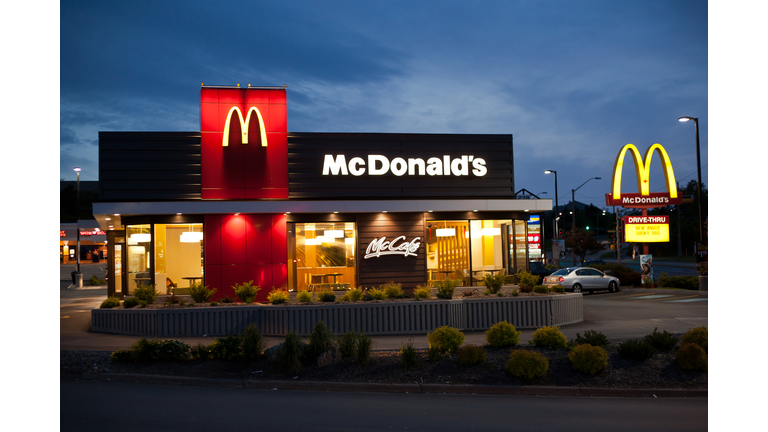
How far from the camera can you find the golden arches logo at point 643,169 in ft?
71.7


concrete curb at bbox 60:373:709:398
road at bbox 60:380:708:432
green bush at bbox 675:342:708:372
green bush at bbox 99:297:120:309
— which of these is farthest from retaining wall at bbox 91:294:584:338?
green bush at bbox 675:342:708:372

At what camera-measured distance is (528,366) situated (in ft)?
25.4

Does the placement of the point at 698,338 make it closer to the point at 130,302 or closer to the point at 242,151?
the point at 130,302

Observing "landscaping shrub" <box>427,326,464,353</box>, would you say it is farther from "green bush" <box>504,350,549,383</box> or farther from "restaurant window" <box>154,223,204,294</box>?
"restaurant window" <box>154,223,204,294</box>

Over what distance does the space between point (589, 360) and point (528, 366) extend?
1.06 m

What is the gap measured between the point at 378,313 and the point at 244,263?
7172 millimetres

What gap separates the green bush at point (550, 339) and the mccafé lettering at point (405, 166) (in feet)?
35.3

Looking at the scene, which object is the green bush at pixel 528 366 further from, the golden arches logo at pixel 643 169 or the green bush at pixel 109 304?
the golden arches logo at pixel 643 169

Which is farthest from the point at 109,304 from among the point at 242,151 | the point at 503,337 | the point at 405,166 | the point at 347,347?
the point at 405,166

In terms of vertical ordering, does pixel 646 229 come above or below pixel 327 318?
above

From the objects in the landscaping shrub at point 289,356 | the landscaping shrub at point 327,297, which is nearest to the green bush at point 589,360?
the landscaping shrub at point 289,356

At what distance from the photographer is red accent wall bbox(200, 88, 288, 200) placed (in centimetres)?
1781

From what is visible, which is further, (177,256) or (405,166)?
(405,166)

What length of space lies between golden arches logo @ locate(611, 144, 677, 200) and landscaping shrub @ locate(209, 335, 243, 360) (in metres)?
19.2
